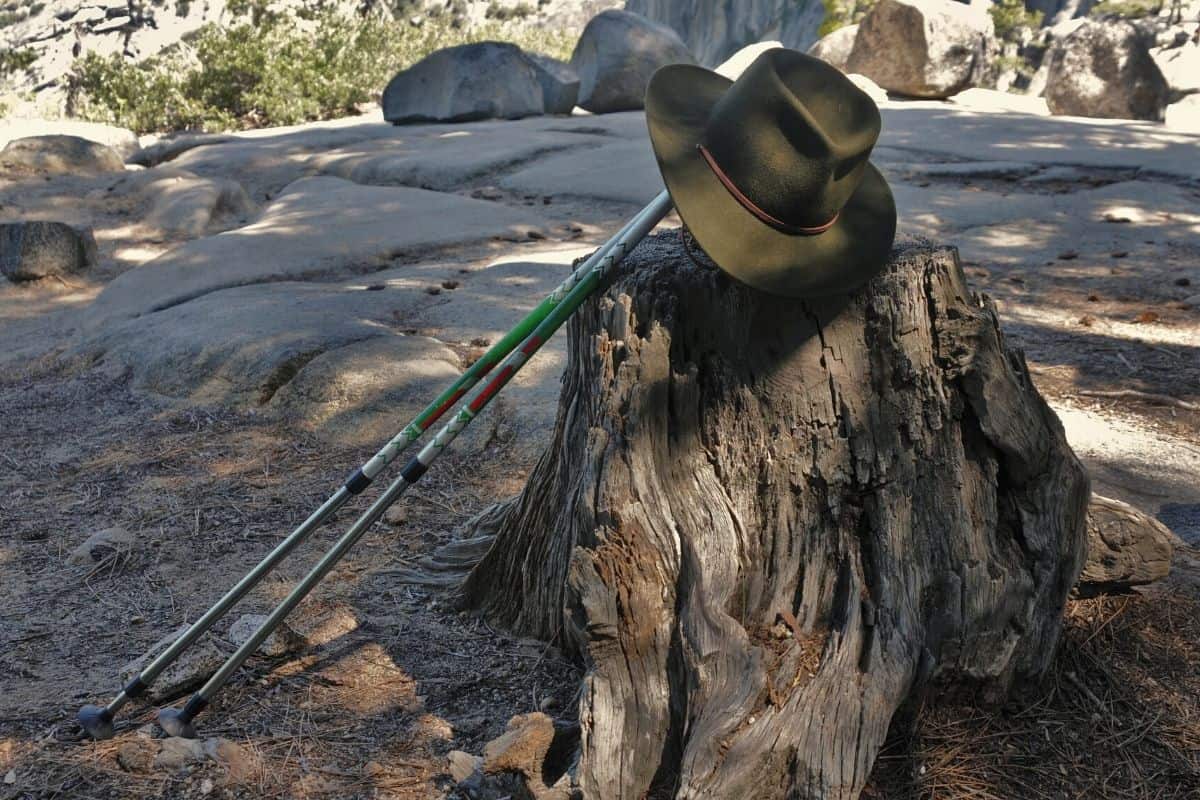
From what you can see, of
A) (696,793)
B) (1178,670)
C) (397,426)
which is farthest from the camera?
(397,426)

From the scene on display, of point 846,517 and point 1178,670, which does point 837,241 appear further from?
point 1178,670

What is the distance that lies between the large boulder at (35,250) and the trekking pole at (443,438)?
6.80 m

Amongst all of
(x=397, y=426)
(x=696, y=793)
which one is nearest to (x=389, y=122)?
(x=397, y=426)

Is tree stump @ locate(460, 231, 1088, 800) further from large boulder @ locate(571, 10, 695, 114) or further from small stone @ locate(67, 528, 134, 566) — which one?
large boulder @ locate(571, 10, 695, 114)

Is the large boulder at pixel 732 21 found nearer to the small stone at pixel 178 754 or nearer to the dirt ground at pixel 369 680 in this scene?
the dirt ground at pixel 369 680

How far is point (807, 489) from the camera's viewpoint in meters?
2.37

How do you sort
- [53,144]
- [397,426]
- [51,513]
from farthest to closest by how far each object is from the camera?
[53,144] → [397,426] → [51,513]

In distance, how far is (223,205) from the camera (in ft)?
32.4

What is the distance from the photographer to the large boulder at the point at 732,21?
4188cm

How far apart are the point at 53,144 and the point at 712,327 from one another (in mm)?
11177

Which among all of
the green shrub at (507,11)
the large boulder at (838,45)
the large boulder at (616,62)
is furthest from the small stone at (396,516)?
the green shrub at (507,11)

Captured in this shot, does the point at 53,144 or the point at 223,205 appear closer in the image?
the point at 223,205

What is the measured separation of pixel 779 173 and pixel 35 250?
25.3 feet

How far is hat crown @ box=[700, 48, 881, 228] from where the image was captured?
2084 mm
